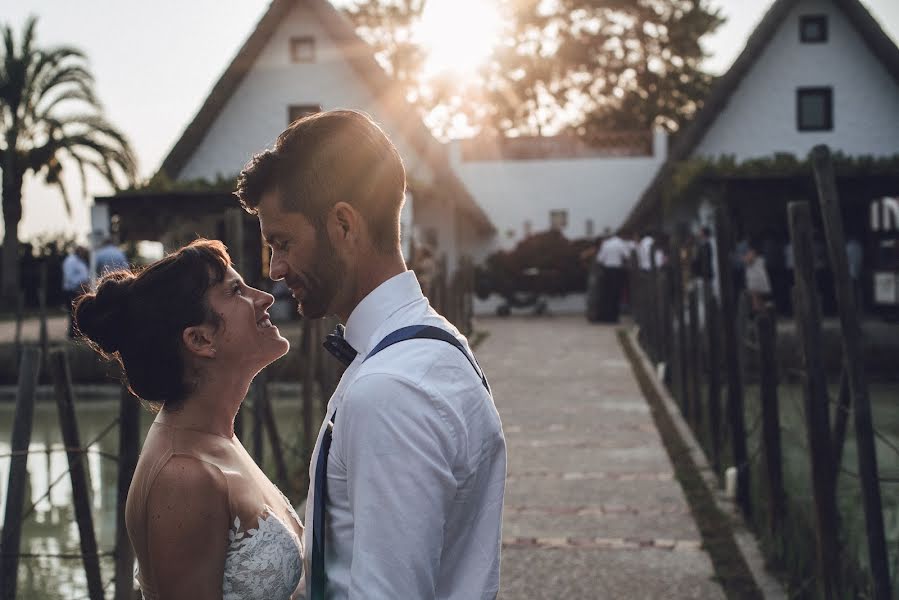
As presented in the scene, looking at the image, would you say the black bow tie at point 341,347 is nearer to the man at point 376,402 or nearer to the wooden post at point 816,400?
the man at point 376,402

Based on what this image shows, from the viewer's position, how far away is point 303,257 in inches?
74.5

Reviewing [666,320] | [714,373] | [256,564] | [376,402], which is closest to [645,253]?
[666,320]

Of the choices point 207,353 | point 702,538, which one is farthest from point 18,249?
point 207,353

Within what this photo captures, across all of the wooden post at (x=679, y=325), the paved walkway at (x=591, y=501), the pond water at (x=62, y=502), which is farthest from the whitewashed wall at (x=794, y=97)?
the pond water at (x=62, y=502)

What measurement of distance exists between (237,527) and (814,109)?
87.2 ft

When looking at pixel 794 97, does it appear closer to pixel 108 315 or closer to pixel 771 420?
pixel 771 420

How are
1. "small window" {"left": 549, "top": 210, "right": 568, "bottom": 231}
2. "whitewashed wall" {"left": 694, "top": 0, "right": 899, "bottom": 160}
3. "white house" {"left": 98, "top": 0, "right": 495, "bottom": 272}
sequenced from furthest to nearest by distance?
"small window" {"left": 549, "top": 210, "right": 568, "bottom": 231} → "whitewashed wall" {"left": 694, "top": 0, "right": 899, "bottom": 160} → "white house" {"left": 98, "top": 0, "right": 495, "bottom": 272}

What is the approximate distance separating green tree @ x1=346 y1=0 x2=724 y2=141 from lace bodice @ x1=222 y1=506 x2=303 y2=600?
41674 mm

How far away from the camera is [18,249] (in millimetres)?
39531

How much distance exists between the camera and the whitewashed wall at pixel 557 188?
109ft

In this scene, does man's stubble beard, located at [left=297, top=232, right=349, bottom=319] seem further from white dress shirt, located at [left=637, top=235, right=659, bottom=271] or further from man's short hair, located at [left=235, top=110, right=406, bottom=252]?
white dress shirt, located at [left=637, top=235, right=659, bottom=271]

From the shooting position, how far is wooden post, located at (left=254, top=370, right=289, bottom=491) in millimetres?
7273

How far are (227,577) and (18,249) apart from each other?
40.0m

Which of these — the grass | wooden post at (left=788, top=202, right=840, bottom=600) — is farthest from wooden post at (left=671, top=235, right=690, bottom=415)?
wooden post at (left=788, top=202, right=840, bottom=600)
